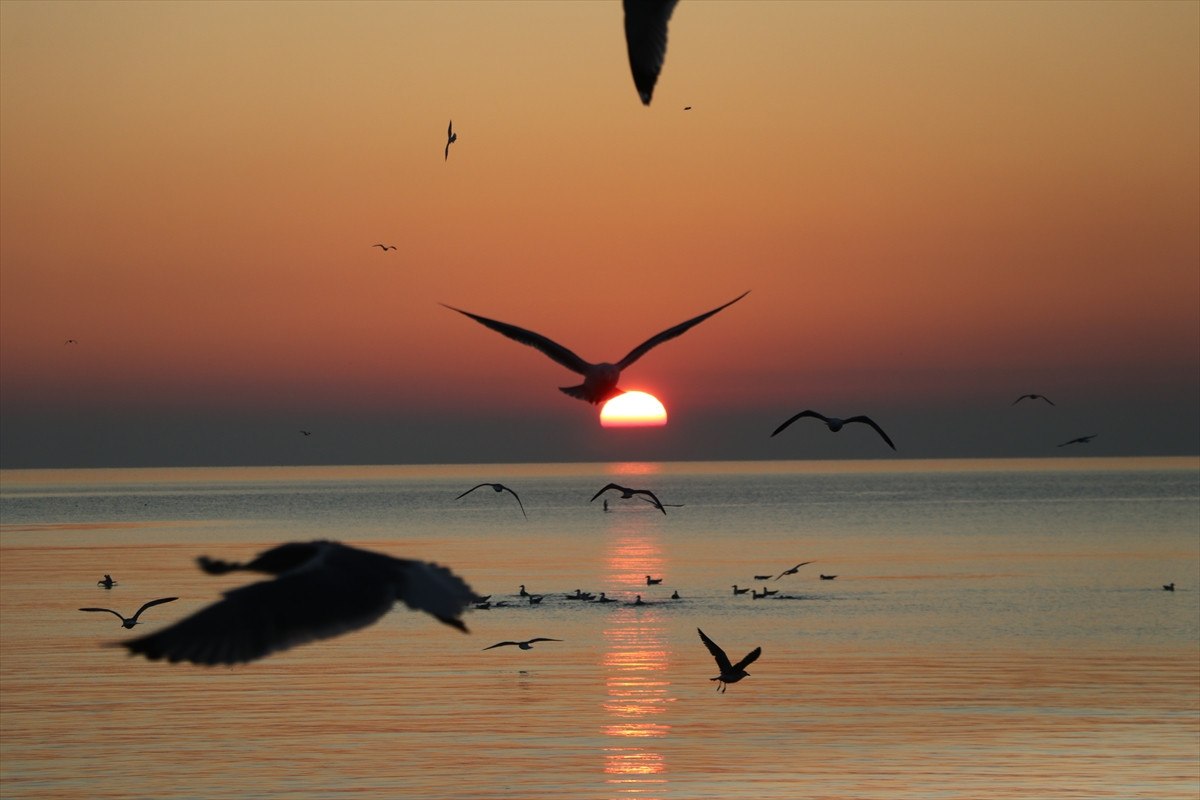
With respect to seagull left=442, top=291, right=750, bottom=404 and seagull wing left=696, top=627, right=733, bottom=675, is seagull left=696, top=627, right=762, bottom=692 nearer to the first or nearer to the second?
seagull wing left=696, top=627, right=733, bottom=675

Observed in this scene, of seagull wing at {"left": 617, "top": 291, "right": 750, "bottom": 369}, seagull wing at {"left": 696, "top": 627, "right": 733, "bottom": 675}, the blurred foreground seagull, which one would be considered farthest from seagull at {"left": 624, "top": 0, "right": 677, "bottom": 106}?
seagull wing at {"left": 696, "top": 627, "right": 733, "bottom": 675}

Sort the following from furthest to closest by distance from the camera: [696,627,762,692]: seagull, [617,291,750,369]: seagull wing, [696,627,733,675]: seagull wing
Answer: [696,627,762,692]: seagull, [696,627,733,675]: seagull wing, [617,291,750,369]: seagull wing

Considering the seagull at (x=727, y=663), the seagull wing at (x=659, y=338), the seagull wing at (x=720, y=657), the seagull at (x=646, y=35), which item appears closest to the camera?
the seagull at (x=646, y=35)

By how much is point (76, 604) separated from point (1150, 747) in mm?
49974

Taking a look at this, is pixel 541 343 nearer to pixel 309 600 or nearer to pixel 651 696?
pixel 309 600

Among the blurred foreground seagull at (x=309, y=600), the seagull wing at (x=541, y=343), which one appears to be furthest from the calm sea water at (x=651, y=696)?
the blurred foreground seagull at (x=309, y=600)

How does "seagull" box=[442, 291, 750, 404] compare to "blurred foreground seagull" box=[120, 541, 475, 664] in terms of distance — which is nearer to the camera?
"blurred foreground seagull" box=[120, 541, 475, 664]

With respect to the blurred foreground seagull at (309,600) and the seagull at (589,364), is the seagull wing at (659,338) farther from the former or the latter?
the blurred foreground seagull at (309,600)

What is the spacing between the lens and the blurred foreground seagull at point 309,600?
22.2ft

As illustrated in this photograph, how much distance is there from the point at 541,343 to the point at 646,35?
26.9ft

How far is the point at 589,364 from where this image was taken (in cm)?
1655

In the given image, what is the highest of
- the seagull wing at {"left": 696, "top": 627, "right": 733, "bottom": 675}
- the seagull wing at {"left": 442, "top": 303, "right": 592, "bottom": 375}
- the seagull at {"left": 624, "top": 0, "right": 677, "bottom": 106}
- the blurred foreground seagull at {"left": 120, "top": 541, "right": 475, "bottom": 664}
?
the seagull wing at {"left": 442, "top": 303, "right": 592, "bottom": 375}

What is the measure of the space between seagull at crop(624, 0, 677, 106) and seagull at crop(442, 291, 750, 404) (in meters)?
7.45

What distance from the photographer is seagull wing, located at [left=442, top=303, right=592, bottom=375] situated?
15.9 metres
